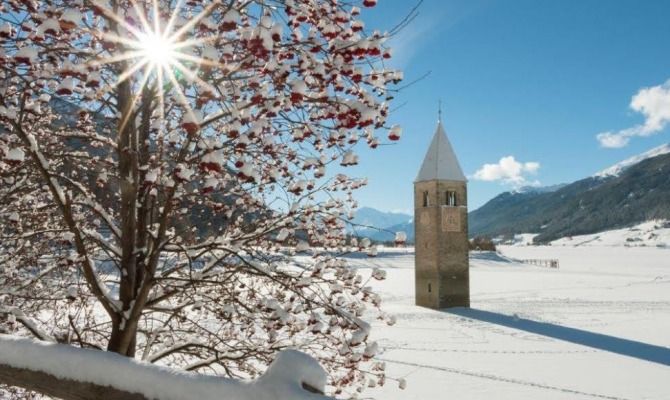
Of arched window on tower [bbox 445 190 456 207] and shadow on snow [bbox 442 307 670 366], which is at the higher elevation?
arched window on tower [bbox 445 190 456 207]

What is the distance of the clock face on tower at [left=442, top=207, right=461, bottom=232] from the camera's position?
36906mm

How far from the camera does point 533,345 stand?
22.3m

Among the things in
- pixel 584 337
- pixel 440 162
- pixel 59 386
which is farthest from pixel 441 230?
pixel 59 386

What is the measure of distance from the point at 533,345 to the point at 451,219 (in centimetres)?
1561

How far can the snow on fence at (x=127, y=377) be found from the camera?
2221 millimetres

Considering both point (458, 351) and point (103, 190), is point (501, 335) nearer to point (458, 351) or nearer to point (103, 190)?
point (458, 351)

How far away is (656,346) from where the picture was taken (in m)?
22.0

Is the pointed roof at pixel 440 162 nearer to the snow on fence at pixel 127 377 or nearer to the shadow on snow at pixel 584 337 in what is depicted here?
the shadow on snow at pixel 584 337

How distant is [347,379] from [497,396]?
10.1m

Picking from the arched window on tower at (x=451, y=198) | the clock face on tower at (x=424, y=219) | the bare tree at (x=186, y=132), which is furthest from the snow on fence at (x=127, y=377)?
the arched window on tower at (x=451, y=198)

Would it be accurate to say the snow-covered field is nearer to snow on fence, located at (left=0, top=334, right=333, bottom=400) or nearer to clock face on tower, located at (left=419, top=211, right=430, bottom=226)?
clock face on tower, located at (left=419, top=211, right=430, bottom=226)

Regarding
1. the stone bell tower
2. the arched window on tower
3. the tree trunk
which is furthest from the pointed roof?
the tree trunk

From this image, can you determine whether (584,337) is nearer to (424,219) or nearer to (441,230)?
(441,230)

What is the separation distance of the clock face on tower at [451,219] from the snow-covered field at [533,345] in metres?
5.38
